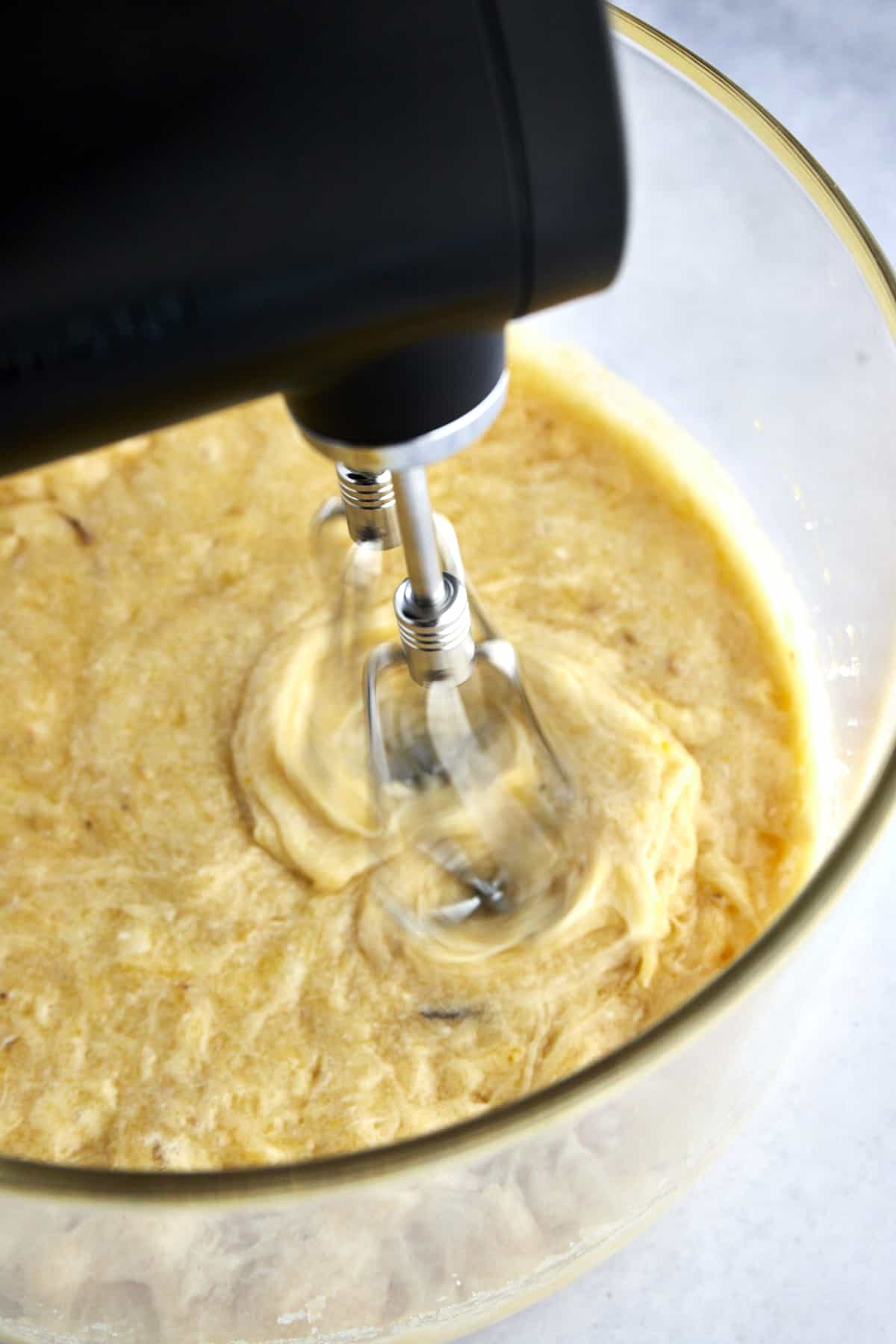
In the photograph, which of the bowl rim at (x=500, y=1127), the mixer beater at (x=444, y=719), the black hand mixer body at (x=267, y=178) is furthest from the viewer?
the mixer beater at (x=444, y=719)

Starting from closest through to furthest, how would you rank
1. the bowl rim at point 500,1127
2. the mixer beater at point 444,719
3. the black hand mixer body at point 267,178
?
the black hand mixer body at point 267,178, the bowl rim at point 500,1127, the mixer beater at point 444,719

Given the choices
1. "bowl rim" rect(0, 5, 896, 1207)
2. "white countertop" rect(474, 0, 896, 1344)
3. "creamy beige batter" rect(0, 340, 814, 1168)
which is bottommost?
"white countertop" rect(474, 0, 896, 1344)

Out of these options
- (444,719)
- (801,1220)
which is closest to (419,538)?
(444,719)

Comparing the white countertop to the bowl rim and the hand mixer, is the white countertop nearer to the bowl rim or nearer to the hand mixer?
the bowl rim

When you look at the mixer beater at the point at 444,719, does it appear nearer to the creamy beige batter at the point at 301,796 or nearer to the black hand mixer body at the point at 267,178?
the creamy beige batter at the point at 301,796

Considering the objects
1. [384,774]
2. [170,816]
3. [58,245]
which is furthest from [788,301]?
[58,245]

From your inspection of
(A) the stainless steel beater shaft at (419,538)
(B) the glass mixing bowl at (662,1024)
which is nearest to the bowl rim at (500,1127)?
(B) the glass mixing bowl at (662,1024)

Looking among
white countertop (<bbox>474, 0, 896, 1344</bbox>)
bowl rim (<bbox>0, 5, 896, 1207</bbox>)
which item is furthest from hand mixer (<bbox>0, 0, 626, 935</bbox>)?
white countertop (<bbox>474, 0, 896, 1344</bbox>)
